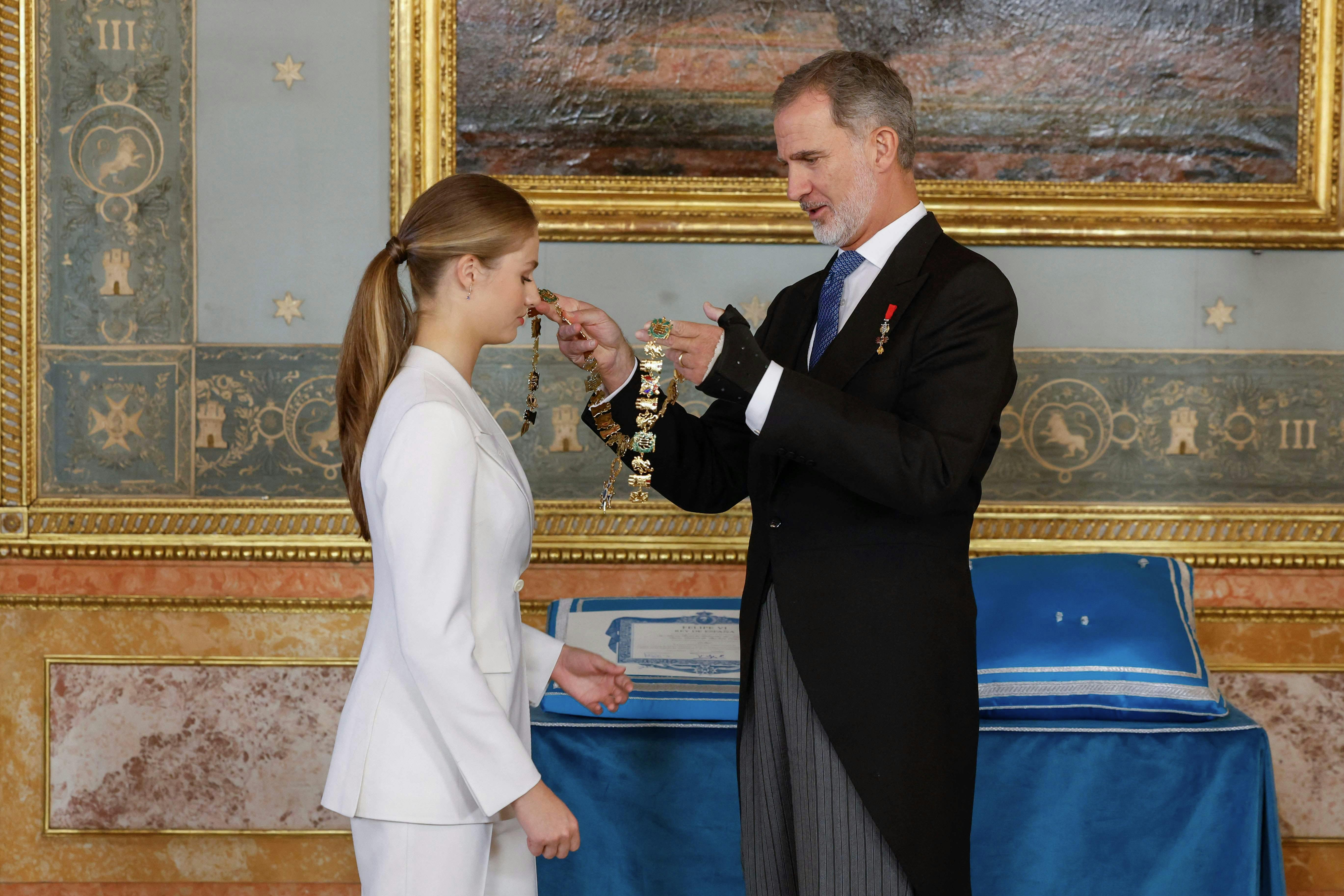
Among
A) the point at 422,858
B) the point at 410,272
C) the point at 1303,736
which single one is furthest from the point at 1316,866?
the point at 410,272

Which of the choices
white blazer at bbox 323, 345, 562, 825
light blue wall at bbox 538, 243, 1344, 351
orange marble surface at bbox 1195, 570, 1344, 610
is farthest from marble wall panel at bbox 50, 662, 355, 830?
orange marble surface at bbox 1195, 570, 1344, 610

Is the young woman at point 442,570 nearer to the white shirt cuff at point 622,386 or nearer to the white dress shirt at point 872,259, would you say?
the white shirt cuff at point 622,386

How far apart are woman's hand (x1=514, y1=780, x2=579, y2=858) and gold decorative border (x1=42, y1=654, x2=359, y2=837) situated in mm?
1993

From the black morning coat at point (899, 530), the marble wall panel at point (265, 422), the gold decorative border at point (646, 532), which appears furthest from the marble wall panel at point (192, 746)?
the black morning coat at point (899, 530)

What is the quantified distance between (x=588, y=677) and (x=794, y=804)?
1.44 feet

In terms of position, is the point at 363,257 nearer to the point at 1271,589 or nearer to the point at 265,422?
the point at 265,422

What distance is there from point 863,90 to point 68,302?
8.57 feet

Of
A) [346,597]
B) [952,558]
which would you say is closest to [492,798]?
[952,558]

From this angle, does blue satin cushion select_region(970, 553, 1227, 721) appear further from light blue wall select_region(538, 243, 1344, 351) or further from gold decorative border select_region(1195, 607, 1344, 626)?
light blue wall select_region(538, 243, 1344, 351)

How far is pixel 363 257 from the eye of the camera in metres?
3.46

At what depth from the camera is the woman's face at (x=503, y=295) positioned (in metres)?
1.83

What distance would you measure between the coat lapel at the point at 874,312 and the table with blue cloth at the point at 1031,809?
103 cm

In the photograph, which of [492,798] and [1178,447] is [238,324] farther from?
[1178,447]

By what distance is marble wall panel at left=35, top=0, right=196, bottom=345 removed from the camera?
11.2ft
